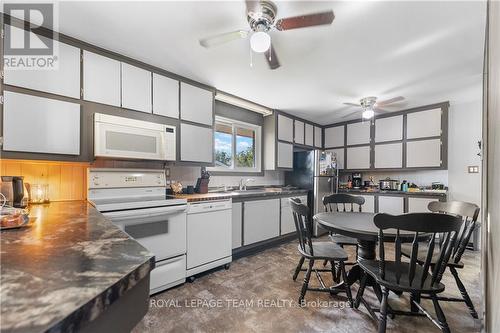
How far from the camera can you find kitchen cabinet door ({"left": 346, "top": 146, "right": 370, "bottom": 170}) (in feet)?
14.7

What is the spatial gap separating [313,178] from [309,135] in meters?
1.10

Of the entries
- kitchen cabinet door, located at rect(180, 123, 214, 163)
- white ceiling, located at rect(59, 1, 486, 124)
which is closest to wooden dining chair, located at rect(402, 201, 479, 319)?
white ceiling, located at rect(59, 1, 486, 124)

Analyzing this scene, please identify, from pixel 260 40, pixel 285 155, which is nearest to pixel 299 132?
pixel 285 155

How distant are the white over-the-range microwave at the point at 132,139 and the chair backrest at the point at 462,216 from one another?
2.68m

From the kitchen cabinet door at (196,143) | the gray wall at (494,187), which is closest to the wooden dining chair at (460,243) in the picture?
the gray wall at (494,187)

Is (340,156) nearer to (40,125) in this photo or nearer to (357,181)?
(357,181)

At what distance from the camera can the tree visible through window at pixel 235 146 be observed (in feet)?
12.0

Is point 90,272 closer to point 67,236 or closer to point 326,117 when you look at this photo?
point 67,236

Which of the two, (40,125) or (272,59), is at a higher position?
(272,59)

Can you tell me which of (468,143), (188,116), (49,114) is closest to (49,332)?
(49,114)

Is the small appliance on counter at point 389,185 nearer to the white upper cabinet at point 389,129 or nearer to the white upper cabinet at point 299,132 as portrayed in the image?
the white upper cabinet at point 389,129

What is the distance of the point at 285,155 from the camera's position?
4.24 m

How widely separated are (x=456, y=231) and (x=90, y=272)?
1.90m

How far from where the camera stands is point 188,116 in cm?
280
